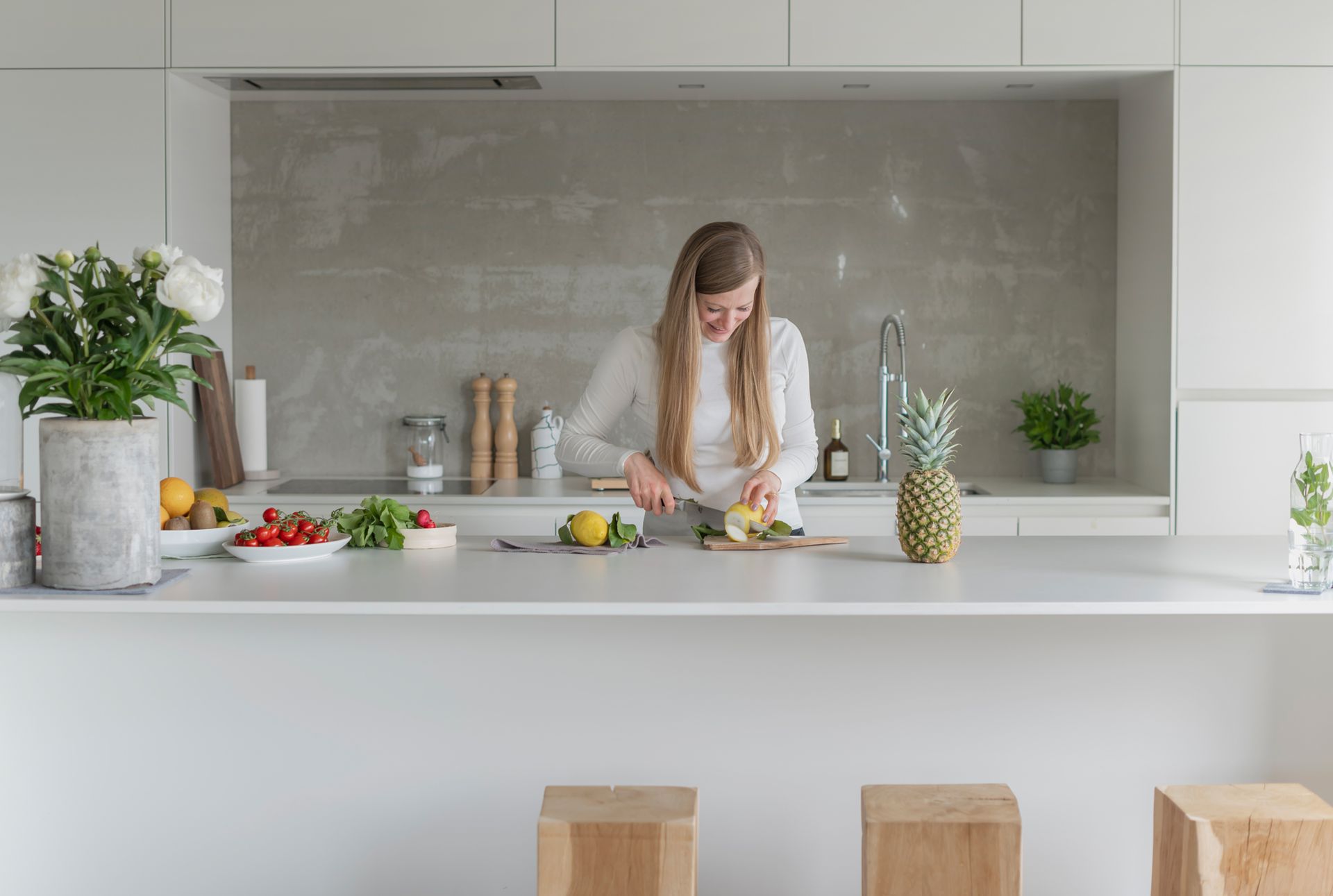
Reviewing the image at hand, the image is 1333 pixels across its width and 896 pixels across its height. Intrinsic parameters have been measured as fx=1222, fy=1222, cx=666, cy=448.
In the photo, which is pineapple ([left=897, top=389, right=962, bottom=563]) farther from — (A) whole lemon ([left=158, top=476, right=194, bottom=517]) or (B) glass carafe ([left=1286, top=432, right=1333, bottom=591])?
(A) whole lemon ([left=158, top=476, right=194, bottom=517])

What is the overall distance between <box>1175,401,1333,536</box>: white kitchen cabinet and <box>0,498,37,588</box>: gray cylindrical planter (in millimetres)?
2922

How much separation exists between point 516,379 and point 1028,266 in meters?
1.75

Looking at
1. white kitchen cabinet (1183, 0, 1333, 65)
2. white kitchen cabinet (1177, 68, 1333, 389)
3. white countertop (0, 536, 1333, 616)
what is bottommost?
white countertop (0, 536, 1333, 616)

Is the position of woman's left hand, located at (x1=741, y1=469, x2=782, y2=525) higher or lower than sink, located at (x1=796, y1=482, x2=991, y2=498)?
higher

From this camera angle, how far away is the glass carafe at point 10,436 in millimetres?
1783

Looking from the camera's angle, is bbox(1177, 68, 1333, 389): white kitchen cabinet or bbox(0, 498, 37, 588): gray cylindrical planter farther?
bbox(1177, 68, 1333, 389): white kitchen cabinet

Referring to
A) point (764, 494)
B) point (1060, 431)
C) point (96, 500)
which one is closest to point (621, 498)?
point (764, 494)

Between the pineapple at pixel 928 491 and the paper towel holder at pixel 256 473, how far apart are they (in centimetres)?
251

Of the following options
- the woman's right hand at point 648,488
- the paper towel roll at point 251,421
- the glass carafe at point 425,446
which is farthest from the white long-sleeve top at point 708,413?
the paper towel roll at point 251,421

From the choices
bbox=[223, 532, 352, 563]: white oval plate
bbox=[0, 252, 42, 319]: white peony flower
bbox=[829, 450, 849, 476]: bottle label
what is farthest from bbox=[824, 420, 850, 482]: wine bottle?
bbox=[0, 252, 42, 319]: white peony flower

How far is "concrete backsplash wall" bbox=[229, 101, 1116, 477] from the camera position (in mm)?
4039

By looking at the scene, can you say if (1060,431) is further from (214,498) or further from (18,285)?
(18,285)

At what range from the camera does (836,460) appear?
3898 mm

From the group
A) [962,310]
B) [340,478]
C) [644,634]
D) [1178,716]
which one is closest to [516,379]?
[340,478]
